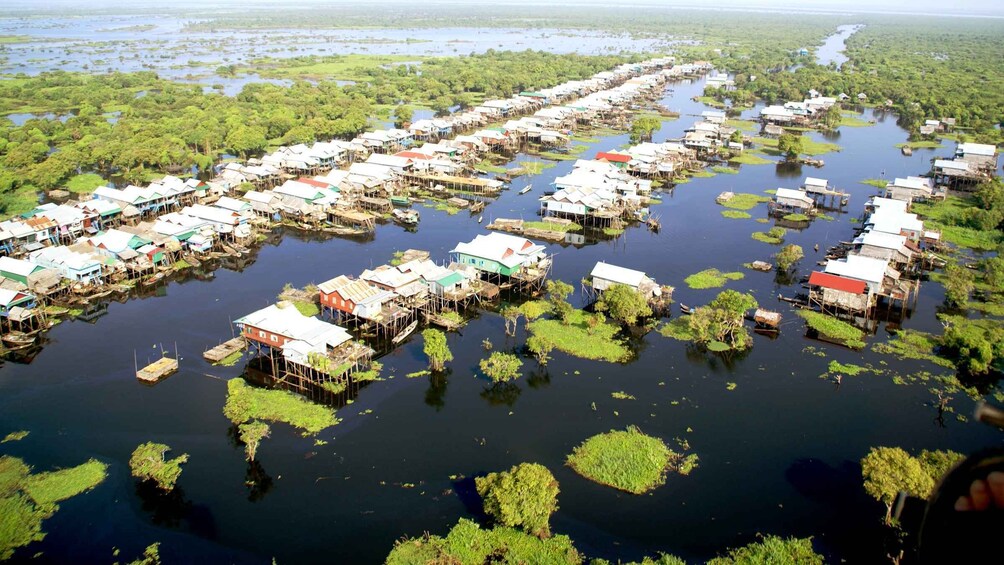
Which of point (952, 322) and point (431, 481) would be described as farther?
point (952, 322)

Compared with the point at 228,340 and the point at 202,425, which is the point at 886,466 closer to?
the point at 202,425

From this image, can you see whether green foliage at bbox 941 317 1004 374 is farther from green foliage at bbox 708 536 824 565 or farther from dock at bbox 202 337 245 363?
dock at bbox 202 337 245 363

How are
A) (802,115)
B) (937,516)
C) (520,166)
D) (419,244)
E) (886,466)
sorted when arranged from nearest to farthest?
(937,516)
(886,466)
(419,244)
(520,166)
(802,115)

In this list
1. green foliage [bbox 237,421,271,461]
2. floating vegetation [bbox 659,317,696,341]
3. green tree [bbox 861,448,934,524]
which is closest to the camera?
green tree [bbox 861,448,934,524]

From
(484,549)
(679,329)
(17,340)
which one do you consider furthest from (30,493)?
(679,329)

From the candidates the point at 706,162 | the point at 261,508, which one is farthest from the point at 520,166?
the point at 261,508

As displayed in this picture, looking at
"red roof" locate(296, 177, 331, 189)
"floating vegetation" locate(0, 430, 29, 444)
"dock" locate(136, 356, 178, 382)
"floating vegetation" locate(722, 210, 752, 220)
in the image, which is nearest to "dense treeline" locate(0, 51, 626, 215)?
"red roof" locate(296, 177, 331, 189)
